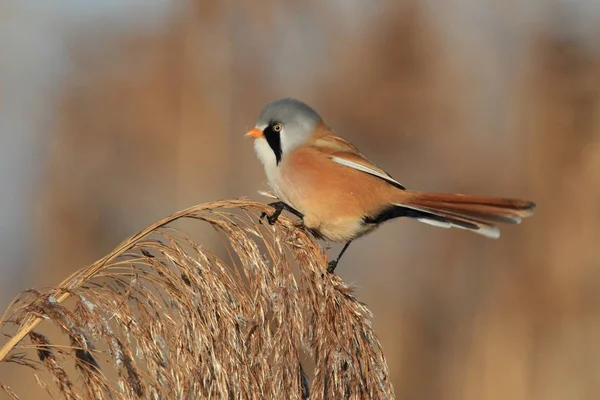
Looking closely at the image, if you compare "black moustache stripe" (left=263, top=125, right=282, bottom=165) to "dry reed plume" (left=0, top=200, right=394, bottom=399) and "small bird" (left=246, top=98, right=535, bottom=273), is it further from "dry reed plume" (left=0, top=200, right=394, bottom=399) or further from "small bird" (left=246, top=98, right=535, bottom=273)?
"dry reed plume" (left=0, top=200, right=394, bottom=399)

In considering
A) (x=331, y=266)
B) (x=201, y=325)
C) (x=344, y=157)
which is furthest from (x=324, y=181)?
(x=201, y=325)

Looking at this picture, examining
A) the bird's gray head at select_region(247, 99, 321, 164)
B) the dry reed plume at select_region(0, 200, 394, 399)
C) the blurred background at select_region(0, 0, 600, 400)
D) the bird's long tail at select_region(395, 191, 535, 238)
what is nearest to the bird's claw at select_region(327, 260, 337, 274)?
the dry reed plume at select_region(0, 200, 394, 399)

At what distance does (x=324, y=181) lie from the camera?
304cm

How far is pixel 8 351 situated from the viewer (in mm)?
2062

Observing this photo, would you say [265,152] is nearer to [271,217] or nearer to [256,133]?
[256,133]

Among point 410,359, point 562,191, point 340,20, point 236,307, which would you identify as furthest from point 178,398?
point 340,20

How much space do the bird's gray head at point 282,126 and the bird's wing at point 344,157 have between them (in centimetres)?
10

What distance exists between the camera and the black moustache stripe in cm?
303

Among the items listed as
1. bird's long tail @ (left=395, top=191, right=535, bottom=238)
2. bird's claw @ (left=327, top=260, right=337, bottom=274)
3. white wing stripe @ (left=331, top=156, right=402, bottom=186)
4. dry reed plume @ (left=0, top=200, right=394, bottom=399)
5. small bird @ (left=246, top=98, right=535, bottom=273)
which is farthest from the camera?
white wing stripe @ (left=331, top=156, right=402, bottom=186)

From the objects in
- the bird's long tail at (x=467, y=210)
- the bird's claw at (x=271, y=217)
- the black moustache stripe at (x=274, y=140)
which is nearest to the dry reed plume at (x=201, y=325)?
the bird's claw at (x=271, y=217)

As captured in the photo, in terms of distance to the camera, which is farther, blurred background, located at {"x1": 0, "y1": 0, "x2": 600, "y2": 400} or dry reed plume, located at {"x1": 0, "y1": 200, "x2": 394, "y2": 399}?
blurred background, located at {"x1": 0, "y1": 0, "x2": 600, "y2": 400}

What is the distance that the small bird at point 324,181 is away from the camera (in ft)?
9.78

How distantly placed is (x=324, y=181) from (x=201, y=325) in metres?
0.99

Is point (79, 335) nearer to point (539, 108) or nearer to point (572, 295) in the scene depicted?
point (572, 295)
